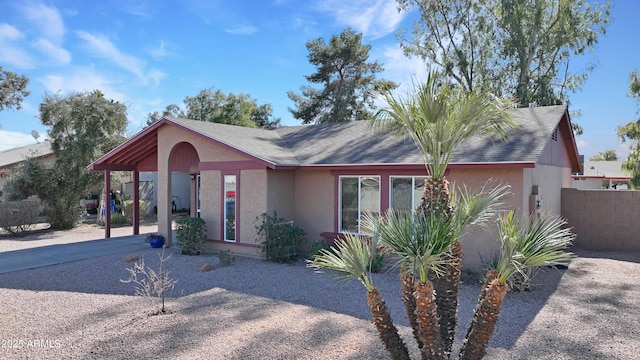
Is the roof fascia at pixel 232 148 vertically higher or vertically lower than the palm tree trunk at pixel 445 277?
higher

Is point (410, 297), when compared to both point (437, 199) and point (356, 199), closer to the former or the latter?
point (437, 199)

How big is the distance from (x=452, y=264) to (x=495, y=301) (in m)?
0.53

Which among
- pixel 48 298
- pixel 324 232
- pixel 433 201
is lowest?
pixel 48 298

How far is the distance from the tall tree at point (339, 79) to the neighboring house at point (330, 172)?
1754 centimetres

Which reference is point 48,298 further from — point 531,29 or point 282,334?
point 531,29

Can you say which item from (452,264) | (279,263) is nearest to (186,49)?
(279,263)

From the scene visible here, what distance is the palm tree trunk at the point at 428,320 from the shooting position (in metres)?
3.97

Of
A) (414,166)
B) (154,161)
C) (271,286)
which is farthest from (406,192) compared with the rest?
(154,161)

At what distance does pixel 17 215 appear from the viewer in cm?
1688

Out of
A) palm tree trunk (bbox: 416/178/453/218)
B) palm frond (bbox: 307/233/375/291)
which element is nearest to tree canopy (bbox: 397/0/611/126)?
palm tree trunk (bbox: 416/178/453/218)

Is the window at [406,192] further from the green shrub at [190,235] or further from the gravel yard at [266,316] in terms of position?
→ the green shrub at [190,235]

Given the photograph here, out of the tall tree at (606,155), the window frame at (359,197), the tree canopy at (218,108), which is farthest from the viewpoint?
the tall tree at (606,155)

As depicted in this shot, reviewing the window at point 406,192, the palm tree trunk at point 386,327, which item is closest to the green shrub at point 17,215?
the window at point 406,192

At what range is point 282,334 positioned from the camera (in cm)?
598
